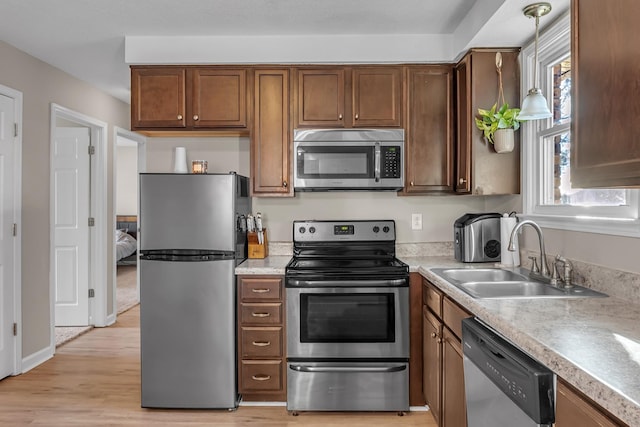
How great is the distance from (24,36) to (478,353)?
135 inches

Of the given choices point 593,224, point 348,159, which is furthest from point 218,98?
point 593,224

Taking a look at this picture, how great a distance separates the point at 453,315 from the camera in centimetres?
200

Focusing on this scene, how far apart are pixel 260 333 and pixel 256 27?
6.41ft

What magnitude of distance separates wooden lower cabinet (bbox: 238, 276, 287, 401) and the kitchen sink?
966mm

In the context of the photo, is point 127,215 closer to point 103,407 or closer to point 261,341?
point 103,407

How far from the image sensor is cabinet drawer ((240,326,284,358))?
2648 mm

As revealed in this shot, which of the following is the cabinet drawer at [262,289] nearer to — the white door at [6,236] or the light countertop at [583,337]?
the light countertop at [583,337]

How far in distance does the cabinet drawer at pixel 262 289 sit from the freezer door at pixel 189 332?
0.28ft

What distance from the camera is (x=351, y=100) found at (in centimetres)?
296

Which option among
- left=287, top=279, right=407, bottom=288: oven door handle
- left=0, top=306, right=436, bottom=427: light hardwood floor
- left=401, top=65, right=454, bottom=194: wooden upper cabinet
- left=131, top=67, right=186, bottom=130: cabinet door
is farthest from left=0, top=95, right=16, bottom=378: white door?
left=401, top=65, right=454, bottom=194: wooden upper cabinet

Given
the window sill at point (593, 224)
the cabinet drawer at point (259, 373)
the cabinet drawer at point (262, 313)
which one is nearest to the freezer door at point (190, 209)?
the cabinet drawer at point (262, 313)

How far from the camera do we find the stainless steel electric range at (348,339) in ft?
8.41

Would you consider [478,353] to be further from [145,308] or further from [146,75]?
[146,75]

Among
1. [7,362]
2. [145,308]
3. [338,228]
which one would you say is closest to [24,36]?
[145,308]
